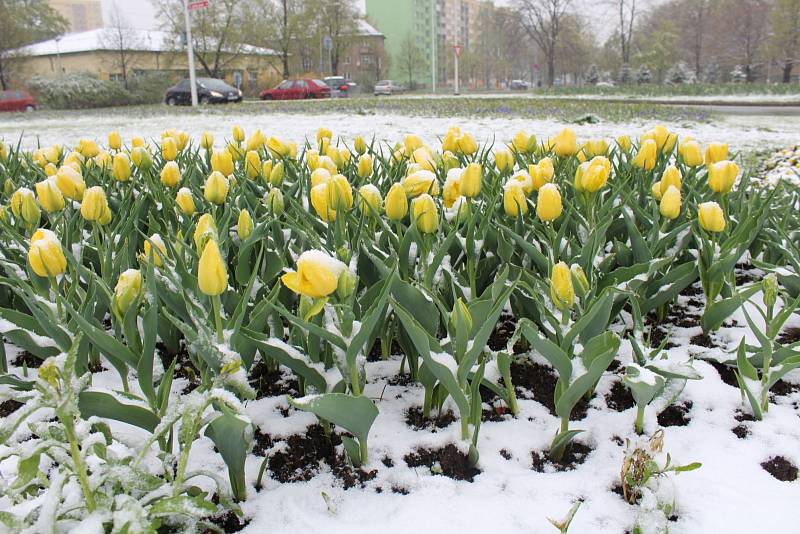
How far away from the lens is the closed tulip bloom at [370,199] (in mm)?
1644

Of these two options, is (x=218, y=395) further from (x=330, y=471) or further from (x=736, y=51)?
(x=736, y=51)

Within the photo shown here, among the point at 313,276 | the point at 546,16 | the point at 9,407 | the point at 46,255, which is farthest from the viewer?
the point at 546,16

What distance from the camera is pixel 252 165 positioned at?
94.1 inches

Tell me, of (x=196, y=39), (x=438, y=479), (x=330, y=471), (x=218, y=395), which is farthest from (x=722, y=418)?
(x=196, y=39)

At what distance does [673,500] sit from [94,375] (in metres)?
1.38

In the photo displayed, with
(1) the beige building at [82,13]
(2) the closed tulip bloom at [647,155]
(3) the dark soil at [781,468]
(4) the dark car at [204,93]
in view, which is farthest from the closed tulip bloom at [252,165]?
(1) the beige building at [82,13]

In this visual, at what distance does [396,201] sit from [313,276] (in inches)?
21.5

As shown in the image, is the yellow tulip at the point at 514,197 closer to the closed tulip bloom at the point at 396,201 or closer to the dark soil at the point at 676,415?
the closed tulip bloom at the point at 396,201

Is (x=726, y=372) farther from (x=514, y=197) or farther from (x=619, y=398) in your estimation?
(x=514, y=197)

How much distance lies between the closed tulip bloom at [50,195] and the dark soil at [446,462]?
133 centimetres

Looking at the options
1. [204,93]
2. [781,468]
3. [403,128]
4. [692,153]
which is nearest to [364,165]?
[692,153]

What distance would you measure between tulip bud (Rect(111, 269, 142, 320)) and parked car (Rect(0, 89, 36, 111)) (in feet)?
87.3

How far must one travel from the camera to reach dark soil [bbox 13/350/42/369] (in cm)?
168

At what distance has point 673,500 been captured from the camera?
3.48 ft
